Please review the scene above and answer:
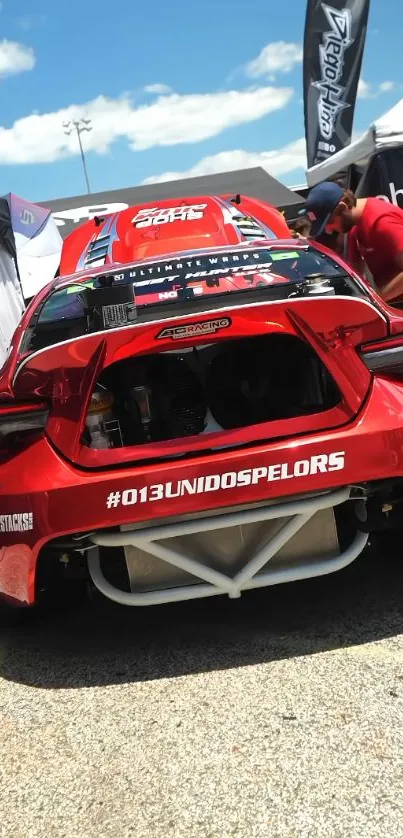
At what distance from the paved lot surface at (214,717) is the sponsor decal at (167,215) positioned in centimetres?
309

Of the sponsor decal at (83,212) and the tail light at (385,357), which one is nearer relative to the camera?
the tail light at (385,357)

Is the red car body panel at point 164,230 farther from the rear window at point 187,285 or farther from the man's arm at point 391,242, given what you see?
the rear window at point 187,285

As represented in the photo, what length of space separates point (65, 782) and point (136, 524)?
765mm

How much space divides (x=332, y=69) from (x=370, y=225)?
1087 centimetres

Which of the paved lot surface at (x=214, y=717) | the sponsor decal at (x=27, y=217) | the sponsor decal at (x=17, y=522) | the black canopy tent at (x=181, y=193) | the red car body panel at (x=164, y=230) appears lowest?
the black canopy tent at (x=181, y=193)

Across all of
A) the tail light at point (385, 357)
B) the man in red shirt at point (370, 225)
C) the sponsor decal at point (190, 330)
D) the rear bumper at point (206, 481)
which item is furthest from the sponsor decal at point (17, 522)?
the man in red shirt at point (370, 225)

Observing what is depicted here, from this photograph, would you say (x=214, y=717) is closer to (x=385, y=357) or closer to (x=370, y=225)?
(x=385, y=357)

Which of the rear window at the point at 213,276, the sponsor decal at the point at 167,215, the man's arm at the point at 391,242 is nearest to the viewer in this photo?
the rear window at the point at 213,276

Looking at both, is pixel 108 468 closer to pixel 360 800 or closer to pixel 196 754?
pixel 196 754

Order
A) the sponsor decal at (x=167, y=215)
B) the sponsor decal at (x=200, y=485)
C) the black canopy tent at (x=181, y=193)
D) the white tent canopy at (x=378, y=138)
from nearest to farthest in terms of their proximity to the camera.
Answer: the sponsor decal at (x=200, y=485) → the sponsor decal at (x=167, y=215) → the white tent canopy at (x=378, y=138) → the black canopy tent at (x=181, y=193)

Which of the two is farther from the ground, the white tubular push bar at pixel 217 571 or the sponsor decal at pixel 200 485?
the sponsor decal at pixel 200 485

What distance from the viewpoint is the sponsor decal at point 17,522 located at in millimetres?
2311

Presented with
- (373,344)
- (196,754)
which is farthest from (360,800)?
(373,344)

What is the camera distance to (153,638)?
271cm
